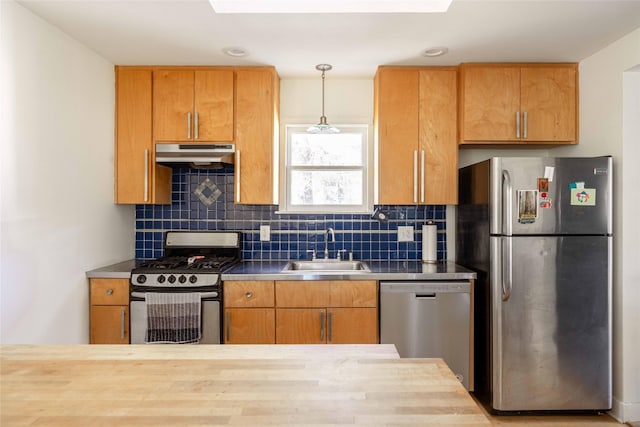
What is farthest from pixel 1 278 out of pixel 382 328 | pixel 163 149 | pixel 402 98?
pixel 402 98

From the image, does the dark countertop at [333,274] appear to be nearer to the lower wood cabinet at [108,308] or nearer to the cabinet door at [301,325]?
the lower wood cabinet at [108,308]

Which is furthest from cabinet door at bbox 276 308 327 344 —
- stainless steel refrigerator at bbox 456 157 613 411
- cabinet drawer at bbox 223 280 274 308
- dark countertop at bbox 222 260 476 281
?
stainless steel refrigerator at bbox 456 157 613 411

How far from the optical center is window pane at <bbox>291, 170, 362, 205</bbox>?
329cm

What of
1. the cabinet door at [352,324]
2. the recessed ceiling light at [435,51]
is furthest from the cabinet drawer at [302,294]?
the recessed ceiling light at [435,51]

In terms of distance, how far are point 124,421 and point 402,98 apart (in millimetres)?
2645

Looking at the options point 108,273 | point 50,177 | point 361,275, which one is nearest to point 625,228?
point 361,275

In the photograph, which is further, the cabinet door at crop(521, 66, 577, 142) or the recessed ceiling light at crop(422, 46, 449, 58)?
the cabinet door at crop(521, 66, 577, 142)

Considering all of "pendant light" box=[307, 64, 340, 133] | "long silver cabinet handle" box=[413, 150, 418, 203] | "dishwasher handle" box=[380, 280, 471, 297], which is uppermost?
"pendant light" box=[307, 64, 340, 133]

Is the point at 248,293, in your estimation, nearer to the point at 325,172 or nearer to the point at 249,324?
the point at 249,324

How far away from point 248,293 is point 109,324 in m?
0.95

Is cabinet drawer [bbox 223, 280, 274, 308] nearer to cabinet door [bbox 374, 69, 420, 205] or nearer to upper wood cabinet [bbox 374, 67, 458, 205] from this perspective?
cabinet door [bbox 374, 69, 420, 205]

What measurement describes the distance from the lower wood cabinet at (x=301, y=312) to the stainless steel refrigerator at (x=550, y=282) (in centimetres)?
82

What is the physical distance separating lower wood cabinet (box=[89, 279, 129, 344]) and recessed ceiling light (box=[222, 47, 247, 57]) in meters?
1.68

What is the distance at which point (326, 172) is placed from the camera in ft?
10.8
